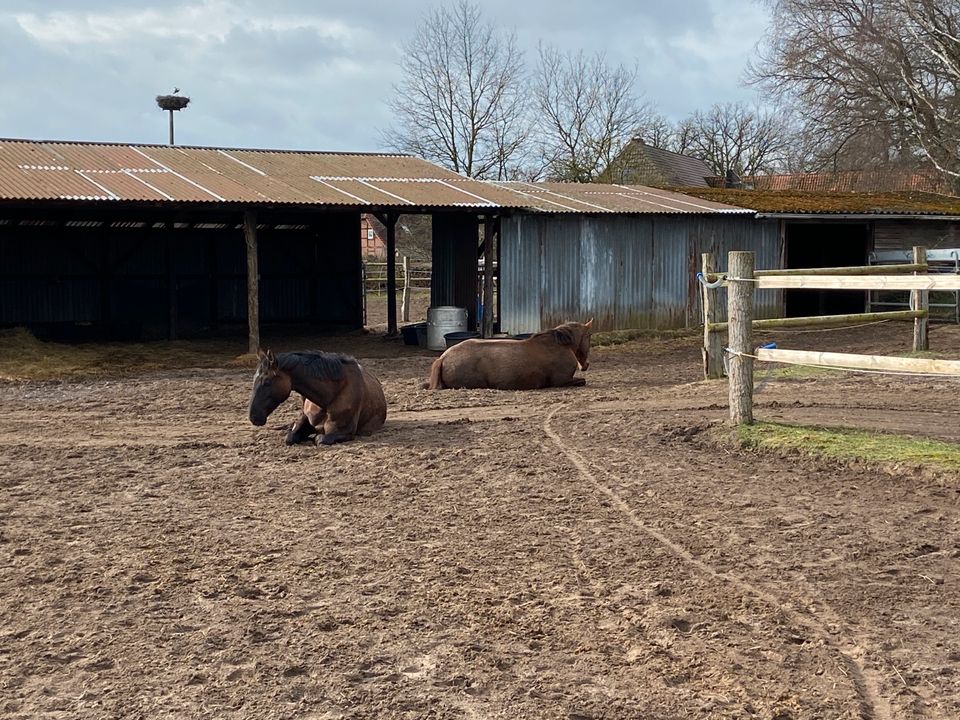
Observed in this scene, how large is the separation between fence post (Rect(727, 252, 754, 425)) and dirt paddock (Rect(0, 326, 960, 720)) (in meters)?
0.41

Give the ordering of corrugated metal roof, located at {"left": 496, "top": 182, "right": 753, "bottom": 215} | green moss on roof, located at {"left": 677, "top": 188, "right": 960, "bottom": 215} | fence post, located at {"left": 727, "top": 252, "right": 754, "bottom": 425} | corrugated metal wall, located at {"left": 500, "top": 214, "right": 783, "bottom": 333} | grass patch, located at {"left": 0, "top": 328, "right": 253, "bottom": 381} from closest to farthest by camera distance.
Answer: fence post, located at {"left": 727, "top": 252, "right": 754, "bottom": 425}
grass patch, located at {"left": 0, "top": 328, "right": 253, "bottom": 381}
corrugated metal wall, located at {"left": 500, "top": 214, "right": 783, "bottom": 333}
corrugated metal roof, located at {"left": 496, "top": 182, "right": 753, "bottom": 215}
green moss on roof, located at {"left": 677, "top": 188, "right": 960, "bottom": 215}

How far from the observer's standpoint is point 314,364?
8016 mm

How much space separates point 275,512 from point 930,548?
3621mm

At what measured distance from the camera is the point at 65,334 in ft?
61.3

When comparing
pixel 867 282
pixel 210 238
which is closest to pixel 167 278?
pixel 210 238

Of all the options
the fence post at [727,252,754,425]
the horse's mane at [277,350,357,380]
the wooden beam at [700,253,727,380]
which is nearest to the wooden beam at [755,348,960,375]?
the fence post at [727,252,754,425]

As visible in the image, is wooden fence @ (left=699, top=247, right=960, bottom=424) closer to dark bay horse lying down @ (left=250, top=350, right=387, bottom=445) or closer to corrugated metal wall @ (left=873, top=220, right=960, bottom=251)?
dark bay horse lying down @ (left=250, top=350, right=387, bottom=445)

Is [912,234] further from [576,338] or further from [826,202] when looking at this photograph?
[576,338]

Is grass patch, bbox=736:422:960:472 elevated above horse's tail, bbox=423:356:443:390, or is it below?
below

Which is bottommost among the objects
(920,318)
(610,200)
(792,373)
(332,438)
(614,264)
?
(332,438)

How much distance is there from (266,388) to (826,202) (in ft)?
55.2

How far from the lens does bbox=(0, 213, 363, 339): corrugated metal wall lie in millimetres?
18422

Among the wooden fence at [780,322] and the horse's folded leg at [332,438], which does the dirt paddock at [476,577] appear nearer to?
the horse's folded leg at [332,438]

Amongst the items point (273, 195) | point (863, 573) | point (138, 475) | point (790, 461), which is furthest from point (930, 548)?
point (273, 195)
